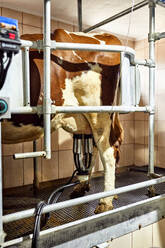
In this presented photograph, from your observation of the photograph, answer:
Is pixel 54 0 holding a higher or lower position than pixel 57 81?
higher

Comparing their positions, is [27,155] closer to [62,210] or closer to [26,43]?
[26,43]

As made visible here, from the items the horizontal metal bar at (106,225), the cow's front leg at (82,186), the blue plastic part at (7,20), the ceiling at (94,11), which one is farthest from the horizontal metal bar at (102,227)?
the ceiling at (94,11)

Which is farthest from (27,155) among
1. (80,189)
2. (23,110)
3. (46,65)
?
(80,189)

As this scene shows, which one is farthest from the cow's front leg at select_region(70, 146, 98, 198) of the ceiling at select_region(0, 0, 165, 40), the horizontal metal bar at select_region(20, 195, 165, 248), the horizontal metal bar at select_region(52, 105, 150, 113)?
the ceiling at select_region(0, 0, 165, 40)

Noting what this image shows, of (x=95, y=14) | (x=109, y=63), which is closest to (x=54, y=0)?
(x=95, y=14)

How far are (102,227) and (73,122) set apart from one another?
0.79 metres

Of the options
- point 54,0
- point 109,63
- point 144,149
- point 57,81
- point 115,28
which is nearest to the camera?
point 57,81

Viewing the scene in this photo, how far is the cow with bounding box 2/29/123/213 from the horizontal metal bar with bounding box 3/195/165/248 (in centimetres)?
28

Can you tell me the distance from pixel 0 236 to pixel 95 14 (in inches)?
90.3

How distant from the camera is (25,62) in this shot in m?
0.97

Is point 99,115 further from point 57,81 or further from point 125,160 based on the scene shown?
point 125,160

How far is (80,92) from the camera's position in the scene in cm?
150

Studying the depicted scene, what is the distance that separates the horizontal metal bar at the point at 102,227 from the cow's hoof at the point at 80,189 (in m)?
0.75

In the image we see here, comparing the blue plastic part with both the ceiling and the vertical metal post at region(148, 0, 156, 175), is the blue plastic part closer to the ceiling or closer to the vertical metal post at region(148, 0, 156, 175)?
the vertical metal post at region(148, 0, 156, 175)
